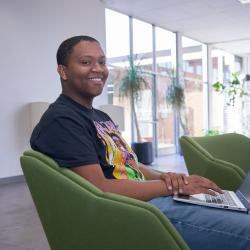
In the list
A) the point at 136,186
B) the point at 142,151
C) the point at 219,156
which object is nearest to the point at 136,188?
the point at 136,186

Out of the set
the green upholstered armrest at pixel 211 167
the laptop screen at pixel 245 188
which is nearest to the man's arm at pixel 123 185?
the laptop screen at pixel 245 188

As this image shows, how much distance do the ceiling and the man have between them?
6.04 metres

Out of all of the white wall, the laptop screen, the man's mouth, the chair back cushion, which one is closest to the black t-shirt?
the man's mouth

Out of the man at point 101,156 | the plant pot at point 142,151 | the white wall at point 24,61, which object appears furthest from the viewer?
the plant pot at point 142,151

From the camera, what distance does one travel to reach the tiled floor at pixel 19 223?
2.71m

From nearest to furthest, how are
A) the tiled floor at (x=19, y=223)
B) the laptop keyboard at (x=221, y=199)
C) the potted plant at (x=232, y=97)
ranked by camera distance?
the laptop keyboard at (x=221, y=199)
the tiled floor at (x=19, y=223)
the potted plant at (x=232, y=97)

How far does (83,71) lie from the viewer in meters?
1.51

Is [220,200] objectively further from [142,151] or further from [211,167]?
[142,151]

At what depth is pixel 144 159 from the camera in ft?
23.9

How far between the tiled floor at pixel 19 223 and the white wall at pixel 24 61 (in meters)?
0.86

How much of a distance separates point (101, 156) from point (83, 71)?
344mm

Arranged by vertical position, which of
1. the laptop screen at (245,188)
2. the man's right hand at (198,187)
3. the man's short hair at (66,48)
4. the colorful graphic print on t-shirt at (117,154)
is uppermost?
the man's short hair at (66,48)

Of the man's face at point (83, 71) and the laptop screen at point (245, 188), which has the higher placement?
the man's face at point (83, 71)

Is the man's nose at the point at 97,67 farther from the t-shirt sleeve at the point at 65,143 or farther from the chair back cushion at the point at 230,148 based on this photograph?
the chair back cushion at the point at 230,148
